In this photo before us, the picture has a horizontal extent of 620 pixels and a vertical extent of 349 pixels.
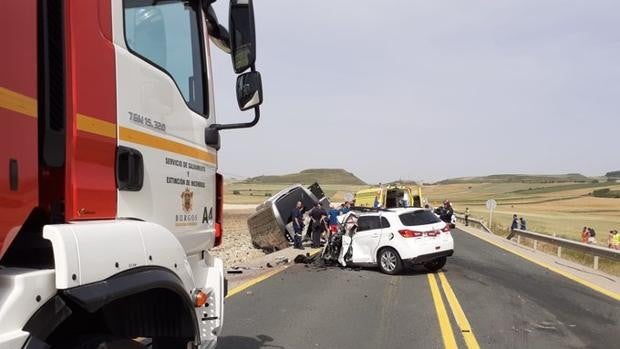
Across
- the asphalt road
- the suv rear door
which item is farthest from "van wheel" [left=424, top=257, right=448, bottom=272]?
the suv rear door

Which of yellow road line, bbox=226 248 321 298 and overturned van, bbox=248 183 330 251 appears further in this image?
overturned van, bbox=248 183 330 251

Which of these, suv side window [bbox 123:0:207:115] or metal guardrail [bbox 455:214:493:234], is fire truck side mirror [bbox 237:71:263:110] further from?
metal guardrail [bbox 455:214:493:234]

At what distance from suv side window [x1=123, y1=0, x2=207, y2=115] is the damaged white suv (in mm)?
10942

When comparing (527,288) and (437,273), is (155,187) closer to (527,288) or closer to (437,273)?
(527,288)

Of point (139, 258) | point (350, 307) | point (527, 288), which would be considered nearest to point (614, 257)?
point (527, 288)

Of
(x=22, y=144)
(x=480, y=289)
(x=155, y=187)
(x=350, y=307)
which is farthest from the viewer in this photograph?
(x=480, y=289)

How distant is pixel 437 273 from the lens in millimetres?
15023

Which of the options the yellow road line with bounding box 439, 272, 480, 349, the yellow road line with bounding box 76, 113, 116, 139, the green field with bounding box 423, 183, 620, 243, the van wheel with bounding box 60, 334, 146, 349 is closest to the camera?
the van wheel with bounding box 60, 334, 146, 349

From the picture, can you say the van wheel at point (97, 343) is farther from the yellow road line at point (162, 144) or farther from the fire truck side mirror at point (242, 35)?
the fire truck side mirror at point (242, 35)

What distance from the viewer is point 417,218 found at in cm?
1538

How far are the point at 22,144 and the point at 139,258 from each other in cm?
81

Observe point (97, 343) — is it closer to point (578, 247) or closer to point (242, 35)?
point (242, 35)

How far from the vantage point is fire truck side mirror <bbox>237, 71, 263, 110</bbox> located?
13.2 ft

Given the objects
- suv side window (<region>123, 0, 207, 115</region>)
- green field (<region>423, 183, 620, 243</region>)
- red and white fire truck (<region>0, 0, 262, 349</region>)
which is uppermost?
suv side window (<region>123, 0, 207, 115</region>)
